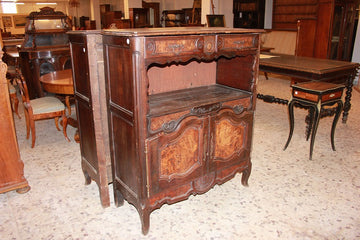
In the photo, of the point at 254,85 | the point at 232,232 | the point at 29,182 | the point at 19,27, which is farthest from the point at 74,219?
the point at 19,27

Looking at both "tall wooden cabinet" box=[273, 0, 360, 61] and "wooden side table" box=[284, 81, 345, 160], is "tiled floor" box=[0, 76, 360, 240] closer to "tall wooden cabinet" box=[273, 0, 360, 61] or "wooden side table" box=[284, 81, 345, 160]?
"wooden side table" box=[284, 81, 345, 160]

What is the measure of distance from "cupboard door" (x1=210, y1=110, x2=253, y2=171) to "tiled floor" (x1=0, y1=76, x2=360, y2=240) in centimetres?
37

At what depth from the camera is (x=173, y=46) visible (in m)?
2.05

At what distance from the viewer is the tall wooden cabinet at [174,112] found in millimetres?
2027

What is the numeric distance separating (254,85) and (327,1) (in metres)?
4.98

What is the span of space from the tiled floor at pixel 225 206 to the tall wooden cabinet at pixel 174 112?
22 centimetres

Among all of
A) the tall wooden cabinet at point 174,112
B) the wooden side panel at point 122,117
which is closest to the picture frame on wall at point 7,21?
the tall wooden cabinet at point 174,112

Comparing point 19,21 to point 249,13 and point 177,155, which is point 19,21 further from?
point 177,155

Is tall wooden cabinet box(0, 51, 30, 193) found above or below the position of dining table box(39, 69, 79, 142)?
below

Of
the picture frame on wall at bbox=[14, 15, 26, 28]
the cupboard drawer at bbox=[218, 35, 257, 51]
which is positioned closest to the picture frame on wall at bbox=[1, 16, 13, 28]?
the picture frame on wall at bbox=[14, 15, 26, 28]

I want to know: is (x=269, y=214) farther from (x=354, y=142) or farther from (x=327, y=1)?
(x=327, y=1)

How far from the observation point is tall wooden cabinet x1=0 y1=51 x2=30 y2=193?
→ 2666 millimetres

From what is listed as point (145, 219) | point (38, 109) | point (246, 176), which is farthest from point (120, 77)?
point (38, 109)

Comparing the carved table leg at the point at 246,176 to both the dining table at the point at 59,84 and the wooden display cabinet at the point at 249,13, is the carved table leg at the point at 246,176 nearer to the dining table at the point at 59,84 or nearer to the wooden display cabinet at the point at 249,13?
the dining table at the point at 59,84
